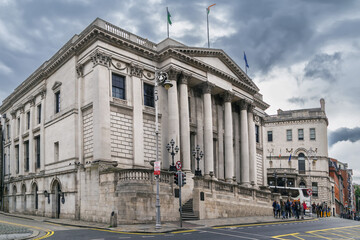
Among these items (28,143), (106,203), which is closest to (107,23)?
(106,203)

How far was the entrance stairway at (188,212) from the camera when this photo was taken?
93.2 ft

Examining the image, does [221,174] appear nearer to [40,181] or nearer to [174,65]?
[174,65]

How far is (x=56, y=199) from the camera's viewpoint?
35.6 m

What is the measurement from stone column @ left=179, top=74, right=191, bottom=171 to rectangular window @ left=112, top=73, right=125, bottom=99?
6.16 metres

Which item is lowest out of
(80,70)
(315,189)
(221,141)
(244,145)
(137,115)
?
(315,189)

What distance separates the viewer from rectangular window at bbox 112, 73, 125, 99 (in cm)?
3369

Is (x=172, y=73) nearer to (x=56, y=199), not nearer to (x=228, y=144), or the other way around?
(x=228, y=144)

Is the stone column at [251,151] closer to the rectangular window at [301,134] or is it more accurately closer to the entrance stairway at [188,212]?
the entrance stairway at [188,212]

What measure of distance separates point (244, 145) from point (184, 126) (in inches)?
491

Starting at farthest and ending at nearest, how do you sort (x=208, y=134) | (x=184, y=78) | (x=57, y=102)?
(x=208, y=134) < (x=57, y=102) < (x=184, y=78)

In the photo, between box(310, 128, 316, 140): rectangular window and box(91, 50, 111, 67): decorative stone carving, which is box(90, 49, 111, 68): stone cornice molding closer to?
box(91, 50, 111, 67): decorative stone carving

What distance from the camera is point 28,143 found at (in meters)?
45.7

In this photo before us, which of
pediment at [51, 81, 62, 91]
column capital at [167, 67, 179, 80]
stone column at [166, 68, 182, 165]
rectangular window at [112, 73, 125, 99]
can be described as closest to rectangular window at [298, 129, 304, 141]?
stone column at [166, 68, 182, 165]

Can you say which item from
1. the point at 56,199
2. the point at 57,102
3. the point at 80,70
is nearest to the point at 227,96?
the point at 80,70
